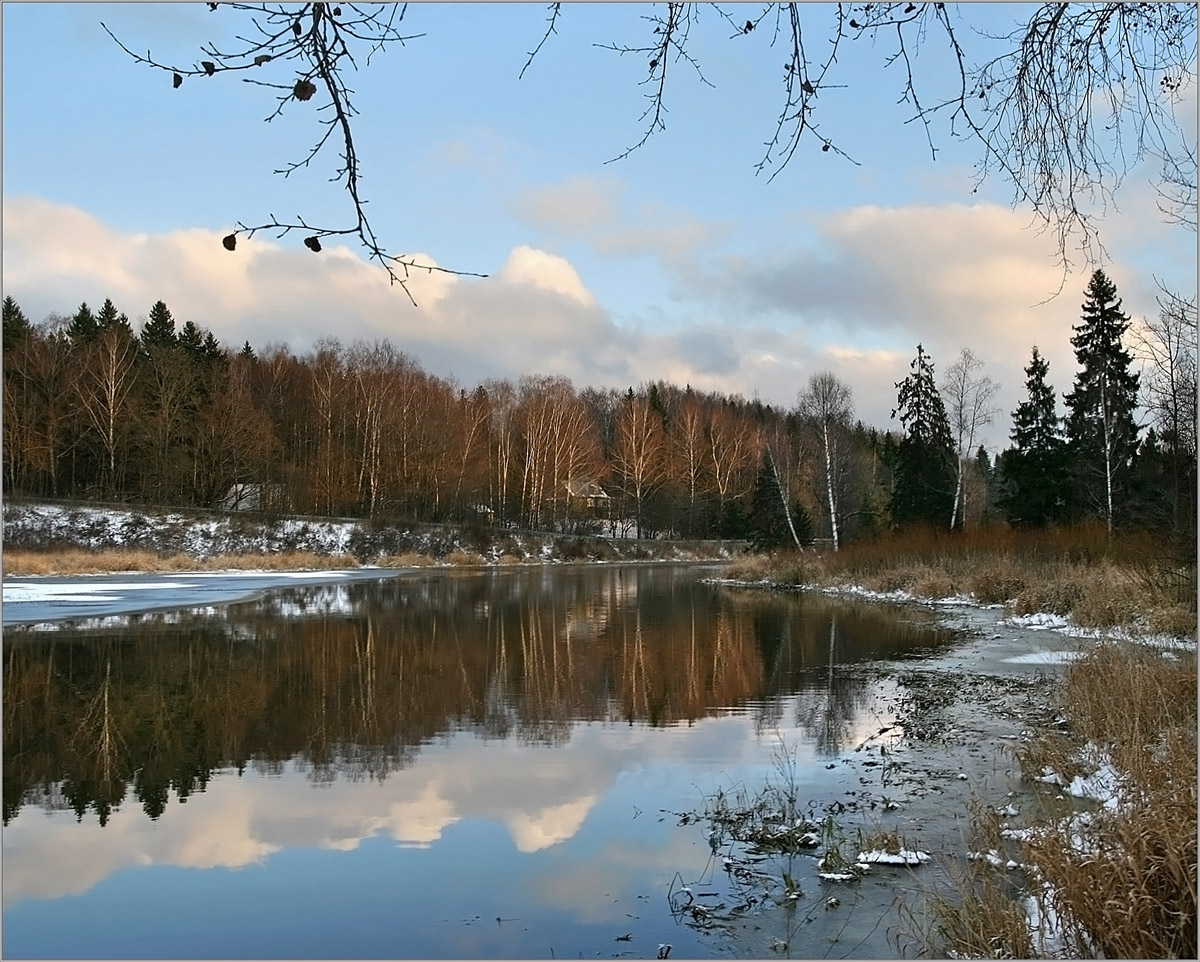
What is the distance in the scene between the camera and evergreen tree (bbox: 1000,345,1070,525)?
39.7 m

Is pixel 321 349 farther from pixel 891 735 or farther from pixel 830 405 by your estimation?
pixel 891 735

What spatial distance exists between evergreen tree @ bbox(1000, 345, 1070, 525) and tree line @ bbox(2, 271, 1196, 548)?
0.26 feet

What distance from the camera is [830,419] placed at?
3919 cm

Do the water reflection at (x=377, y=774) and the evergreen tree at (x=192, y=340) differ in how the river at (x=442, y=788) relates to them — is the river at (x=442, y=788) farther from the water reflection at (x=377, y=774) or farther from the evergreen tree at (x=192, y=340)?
the evergreen tree at (x=192, y=340)

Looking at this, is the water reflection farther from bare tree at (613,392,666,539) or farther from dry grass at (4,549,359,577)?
bare tree at (613,392,666,539)

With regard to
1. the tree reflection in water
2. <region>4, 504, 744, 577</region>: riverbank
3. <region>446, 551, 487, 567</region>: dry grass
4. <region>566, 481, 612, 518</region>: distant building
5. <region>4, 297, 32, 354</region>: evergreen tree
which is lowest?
<region>446, 551, 487, 567</region>: dry grass

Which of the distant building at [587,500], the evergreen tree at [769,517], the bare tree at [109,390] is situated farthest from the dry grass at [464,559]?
the bare tree at [109,390]

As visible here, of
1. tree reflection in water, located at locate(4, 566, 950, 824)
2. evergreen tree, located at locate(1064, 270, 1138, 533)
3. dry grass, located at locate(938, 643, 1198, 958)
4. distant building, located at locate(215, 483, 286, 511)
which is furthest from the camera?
distant building, located at locate(215, 483, 286, 511)

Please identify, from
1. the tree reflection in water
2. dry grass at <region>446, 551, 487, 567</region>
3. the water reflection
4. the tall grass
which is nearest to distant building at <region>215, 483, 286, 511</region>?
dry grass at <region>446, 551, 487, 567</region>

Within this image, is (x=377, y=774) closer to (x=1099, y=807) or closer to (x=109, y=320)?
(x=1099, y=807)

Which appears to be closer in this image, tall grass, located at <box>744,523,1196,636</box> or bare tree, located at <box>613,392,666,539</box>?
tall grass, located at <box>744,523,1196,636</box>

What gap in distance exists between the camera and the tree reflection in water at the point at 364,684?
31.0 ft

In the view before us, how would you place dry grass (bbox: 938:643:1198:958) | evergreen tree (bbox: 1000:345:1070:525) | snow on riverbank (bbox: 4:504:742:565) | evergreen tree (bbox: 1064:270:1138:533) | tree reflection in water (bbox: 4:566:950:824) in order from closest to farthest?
dry grass (bbox: 938:643:1198:958)
tree reflection in water (bbox: 4:566:950:824)
evergreen tree (bbox: 1064:270:1138:533)
evergreen tree (bbox: 1000:345:1070:525)
snow on riverbank (bbox: 4:504:742:565)

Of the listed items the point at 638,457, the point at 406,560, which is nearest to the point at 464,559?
the point at 406,560
